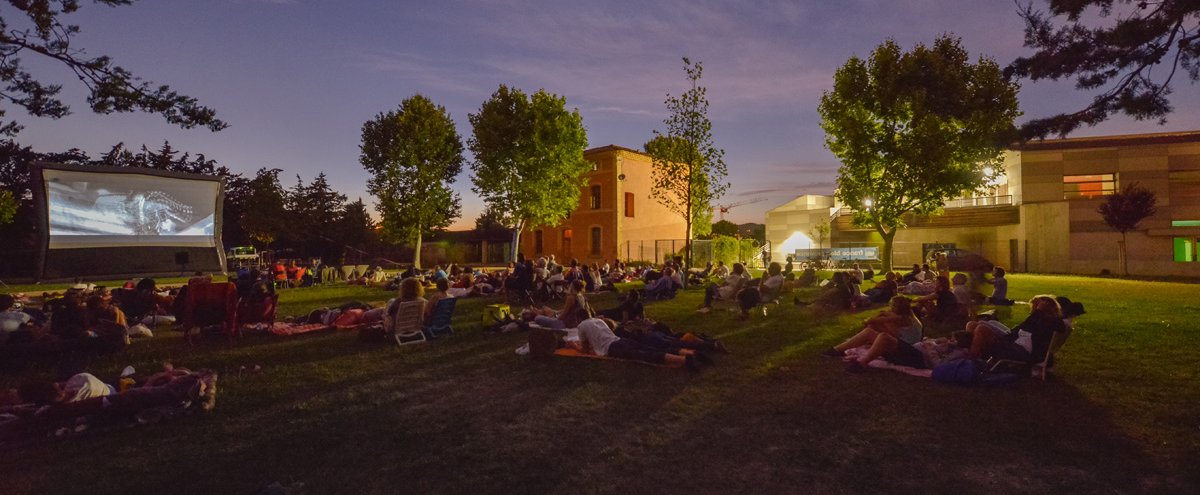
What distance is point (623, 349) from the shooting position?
294 inches

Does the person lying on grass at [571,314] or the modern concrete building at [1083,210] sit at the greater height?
the modern concrete building at [1083,210]

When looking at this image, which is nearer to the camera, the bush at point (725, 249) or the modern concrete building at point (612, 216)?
the bush at point (725, 249)

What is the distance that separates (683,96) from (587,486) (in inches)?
716

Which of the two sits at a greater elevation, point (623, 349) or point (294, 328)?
point (623, 349)

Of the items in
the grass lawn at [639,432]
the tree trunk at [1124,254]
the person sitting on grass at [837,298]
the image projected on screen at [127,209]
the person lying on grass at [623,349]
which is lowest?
the grass lawn at [639,432]

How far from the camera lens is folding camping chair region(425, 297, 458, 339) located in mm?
9727

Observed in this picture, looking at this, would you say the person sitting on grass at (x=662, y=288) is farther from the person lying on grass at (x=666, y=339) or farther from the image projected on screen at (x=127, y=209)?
the image projected on screen at (x=127, y=209)

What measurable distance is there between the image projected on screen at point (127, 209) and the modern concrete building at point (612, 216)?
754 inches

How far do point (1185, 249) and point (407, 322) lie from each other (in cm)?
3710

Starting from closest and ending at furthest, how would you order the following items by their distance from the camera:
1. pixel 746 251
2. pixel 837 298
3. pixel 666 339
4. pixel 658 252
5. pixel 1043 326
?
pixel 1043 326
pixel 666 339
pixel 837 298
pixel 746 251
pixel 658 252

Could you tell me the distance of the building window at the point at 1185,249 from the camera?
93.5 ft

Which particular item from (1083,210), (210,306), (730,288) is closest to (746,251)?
(1083,210)

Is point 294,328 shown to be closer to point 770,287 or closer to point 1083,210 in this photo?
point 770,287

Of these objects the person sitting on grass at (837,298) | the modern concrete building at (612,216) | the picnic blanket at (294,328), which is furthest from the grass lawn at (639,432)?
the modern concrete building at (612,216)
